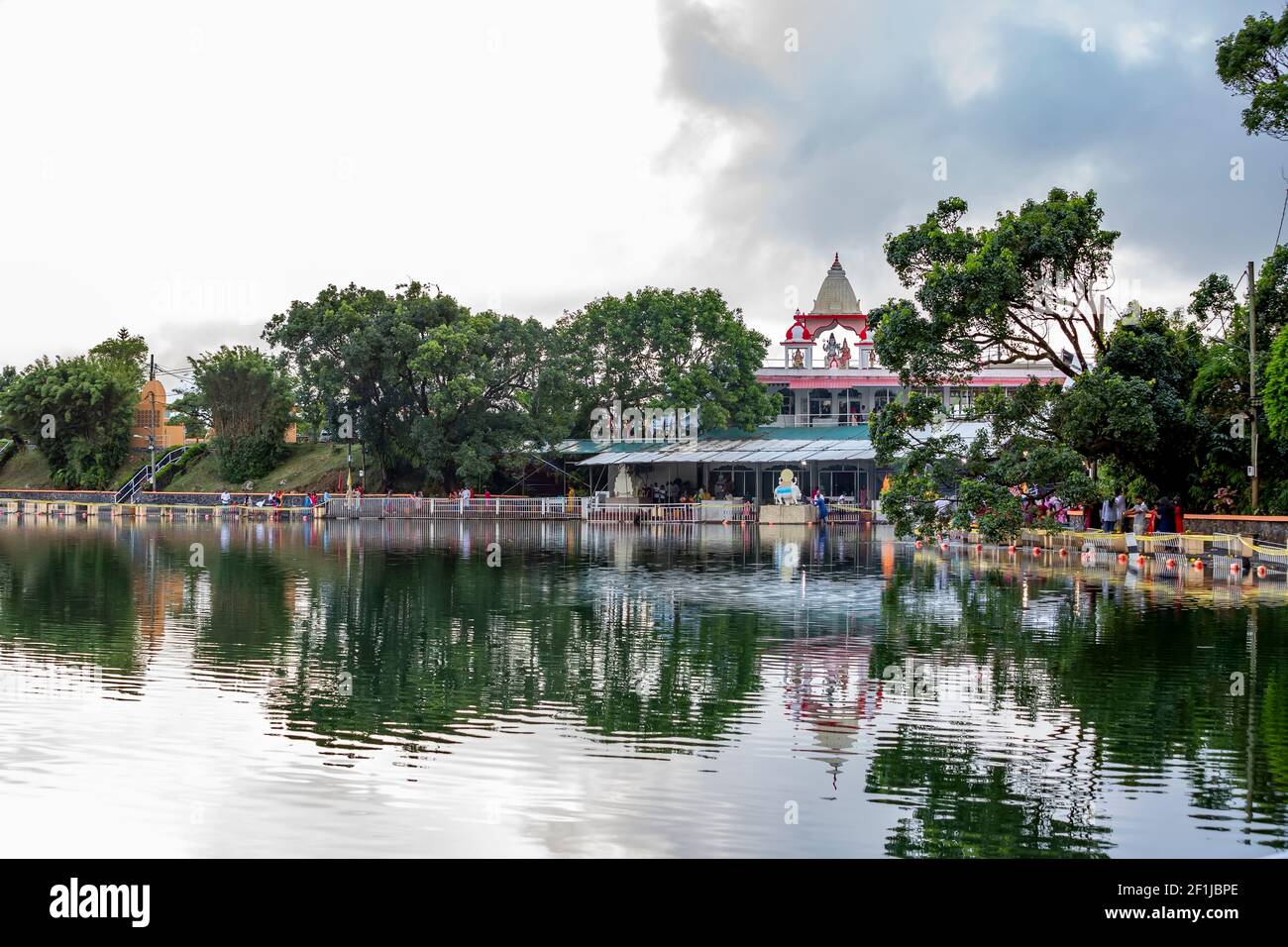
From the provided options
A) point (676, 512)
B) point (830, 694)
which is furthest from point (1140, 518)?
point (676, 512)

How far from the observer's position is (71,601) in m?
25.3

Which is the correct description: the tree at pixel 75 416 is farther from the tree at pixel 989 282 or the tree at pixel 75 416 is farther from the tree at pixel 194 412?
the tree at pixel 989 282

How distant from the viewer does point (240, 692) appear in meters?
15.2

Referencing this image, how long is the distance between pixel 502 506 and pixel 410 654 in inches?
2000

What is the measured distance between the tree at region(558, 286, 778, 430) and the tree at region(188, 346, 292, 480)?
21.8m

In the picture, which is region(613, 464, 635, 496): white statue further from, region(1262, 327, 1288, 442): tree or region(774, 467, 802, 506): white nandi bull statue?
region(1262, 327, 1288, 442): tree

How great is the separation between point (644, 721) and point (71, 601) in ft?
51.7

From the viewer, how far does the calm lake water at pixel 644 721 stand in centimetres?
986

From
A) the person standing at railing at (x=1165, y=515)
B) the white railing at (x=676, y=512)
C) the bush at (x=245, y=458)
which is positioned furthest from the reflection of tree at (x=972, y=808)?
the bush at (x=245, y=458)

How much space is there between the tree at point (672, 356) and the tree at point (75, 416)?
32756 millimetres

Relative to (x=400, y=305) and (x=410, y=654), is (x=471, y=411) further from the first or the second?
(x=410, y=654)

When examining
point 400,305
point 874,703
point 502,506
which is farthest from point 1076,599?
A: point 400,305

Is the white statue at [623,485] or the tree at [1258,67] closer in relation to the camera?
the tree at [1258,67]

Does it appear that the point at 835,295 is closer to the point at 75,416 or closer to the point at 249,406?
the point at 249,406
